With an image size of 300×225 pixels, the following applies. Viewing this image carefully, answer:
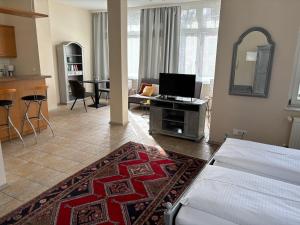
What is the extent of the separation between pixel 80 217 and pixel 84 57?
6222 millimetres

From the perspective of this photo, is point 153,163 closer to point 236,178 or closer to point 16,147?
point 236,178

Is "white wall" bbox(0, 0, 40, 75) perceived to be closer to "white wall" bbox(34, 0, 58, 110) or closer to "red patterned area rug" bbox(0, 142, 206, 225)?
"white wall" bbox(34, 0, 58, 110)

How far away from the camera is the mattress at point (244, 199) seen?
1405 millimetres

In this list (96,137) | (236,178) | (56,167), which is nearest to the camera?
(236,178)

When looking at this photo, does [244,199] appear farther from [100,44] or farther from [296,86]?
[100,44]

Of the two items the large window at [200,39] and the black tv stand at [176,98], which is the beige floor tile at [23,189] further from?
the large window at [200,39]

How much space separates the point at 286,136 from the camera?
3.38 metres

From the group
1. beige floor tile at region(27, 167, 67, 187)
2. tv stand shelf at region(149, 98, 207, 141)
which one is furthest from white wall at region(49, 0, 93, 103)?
beige floor tile at region(27, 167, 67, 187)

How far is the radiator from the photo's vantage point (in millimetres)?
3184

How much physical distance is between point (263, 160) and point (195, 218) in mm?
1068

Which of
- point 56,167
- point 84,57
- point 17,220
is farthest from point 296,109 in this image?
point 84,57

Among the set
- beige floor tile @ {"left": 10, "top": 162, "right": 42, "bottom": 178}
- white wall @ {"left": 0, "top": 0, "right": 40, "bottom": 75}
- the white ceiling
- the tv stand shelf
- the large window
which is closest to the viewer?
beige floor tile @ {"left": 10, "top": 162, "right": 42, "bottom": 178}

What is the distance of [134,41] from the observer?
698 centimetres

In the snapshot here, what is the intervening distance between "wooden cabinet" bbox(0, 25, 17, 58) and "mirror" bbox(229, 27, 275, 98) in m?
5.15
